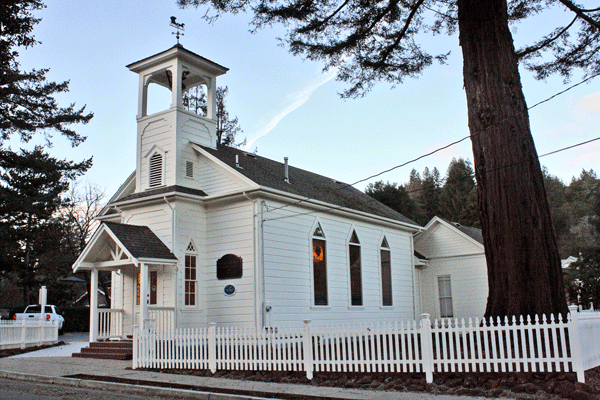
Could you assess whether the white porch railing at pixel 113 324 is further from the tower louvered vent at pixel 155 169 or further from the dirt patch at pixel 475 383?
the dirt patch at pixel 475 383

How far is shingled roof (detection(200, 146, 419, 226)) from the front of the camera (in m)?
18.0

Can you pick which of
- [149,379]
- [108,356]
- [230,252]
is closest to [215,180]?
[230,252]

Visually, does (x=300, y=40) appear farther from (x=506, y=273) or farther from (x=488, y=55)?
(x=506, y=273)

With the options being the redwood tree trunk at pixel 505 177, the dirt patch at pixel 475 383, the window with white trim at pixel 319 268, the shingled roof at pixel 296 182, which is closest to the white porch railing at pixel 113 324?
the shingled roof at pixel 296 182

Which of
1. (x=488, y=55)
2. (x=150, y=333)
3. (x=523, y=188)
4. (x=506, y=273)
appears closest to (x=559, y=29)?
(x=488, y=55)

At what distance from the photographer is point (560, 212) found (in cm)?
6906

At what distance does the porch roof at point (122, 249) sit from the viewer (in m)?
15.2

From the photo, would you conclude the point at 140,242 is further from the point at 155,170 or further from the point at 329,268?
the point at 329,268

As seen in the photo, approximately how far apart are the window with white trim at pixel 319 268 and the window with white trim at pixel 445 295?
902 cm

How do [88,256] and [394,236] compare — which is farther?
[394,236]

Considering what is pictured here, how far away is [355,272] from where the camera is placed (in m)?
20.4

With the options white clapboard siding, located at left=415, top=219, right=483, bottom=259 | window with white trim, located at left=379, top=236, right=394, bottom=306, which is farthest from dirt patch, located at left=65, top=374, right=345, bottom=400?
white clapboard siding, located at left=415, top=219, right=483, bottom=259

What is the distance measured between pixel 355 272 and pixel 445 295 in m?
7.14

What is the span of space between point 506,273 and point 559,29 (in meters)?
7.73
